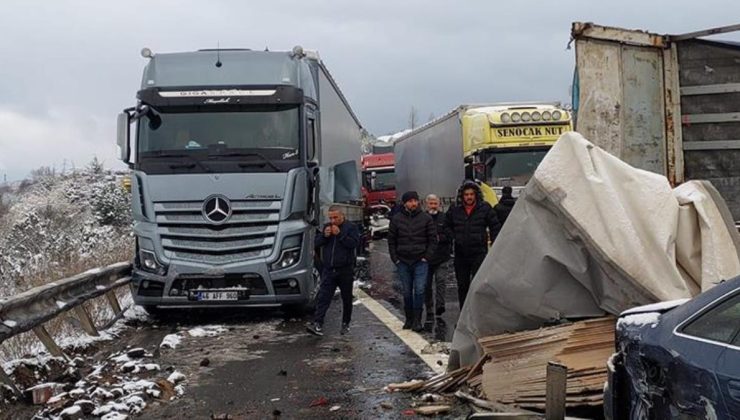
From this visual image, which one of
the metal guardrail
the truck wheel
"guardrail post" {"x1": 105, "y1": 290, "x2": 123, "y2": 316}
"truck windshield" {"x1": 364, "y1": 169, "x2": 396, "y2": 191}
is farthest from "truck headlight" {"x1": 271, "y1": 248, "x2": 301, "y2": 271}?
"truck windshield" {"x1": 364, "y1": 169, "x2": 396, "y2": 191}

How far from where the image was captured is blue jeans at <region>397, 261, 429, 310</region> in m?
9.60

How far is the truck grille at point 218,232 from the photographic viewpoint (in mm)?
10000

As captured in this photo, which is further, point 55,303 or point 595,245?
point 55,303

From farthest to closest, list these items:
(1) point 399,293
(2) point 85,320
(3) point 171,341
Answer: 1. (1) point 399,293
2. (2) point 85,320
3. (3) point 171,341


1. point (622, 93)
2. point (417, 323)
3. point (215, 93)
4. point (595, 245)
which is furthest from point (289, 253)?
point (595, 245)

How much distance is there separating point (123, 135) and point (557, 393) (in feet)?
24.0

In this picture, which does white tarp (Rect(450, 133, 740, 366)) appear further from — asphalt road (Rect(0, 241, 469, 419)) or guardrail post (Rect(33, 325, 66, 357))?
guardrail post (Rect(33, 325, 66, 357))

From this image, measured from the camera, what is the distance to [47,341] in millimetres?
7598

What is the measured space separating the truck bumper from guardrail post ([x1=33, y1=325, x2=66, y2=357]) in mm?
2367

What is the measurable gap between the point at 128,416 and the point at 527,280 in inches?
131

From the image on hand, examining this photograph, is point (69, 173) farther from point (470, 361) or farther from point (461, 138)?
point (470, 361)

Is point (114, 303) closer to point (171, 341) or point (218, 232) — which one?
point (218, 232)

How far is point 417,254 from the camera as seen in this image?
379 inches

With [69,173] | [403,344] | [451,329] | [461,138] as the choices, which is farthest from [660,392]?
[69,173]
